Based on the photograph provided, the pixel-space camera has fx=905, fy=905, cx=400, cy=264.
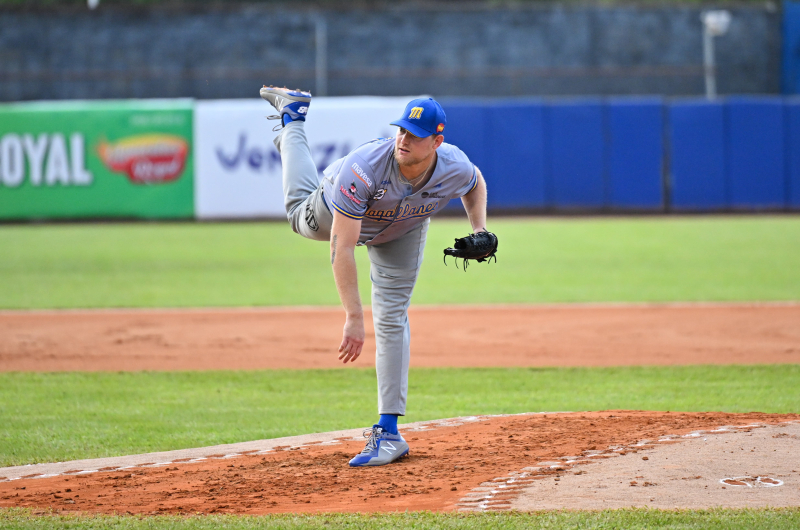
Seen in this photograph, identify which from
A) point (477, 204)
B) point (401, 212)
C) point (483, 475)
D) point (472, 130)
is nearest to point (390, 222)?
point (401, 212)

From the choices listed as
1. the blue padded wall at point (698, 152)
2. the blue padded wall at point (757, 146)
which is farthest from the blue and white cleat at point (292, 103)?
the blue padded wall at point (757, 146)

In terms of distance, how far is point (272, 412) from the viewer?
20.9 ft

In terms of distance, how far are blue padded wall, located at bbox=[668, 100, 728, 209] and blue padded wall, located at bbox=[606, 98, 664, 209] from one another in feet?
1.18

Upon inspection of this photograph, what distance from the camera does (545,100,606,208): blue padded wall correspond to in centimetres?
2306

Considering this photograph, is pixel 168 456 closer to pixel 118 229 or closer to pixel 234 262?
pixel 234 262

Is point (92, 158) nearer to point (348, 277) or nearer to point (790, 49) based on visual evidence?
point (348, 277)

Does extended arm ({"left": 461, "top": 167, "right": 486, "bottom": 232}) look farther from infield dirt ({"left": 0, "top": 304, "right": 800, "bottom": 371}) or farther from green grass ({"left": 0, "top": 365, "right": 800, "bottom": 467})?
infield dirt ({"left": 0, "top": 304, "right": 800, "bottom": 371})

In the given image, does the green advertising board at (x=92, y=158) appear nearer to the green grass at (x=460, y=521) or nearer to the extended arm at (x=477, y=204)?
the extended arm at (x=477, y=204)

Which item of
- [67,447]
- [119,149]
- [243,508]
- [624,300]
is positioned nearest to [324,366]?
[67,447]

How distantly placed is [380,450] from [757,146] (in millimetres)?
20856

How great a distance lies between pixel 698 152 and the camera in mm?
23156

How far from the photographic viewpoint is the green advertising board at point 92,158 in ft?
73.4

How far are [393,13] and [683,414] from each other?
2533 centimetres

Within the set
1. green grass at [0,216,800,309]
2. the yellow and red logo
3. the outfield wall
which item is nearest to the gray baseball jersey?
green grass at [0,216,800,309]
